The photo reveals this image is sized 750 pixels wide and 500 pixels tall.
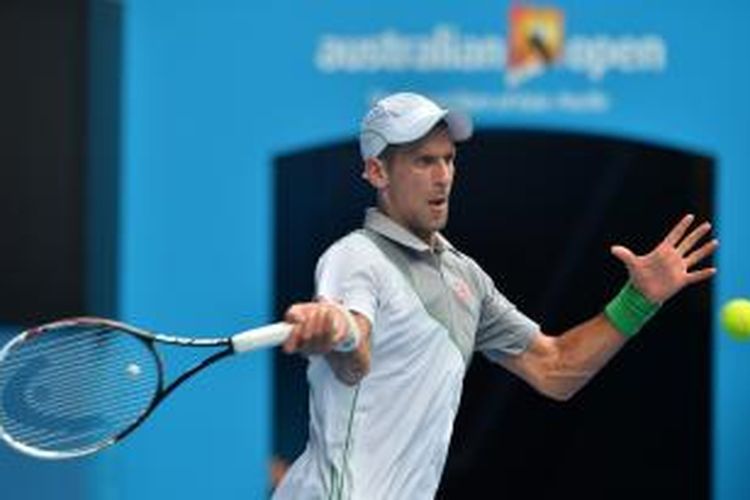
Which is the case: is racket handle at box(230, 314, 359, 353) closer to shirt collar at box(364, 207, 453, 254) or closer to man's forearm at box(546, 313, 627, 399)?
shirt collar at box(364, 207, 453, 254)

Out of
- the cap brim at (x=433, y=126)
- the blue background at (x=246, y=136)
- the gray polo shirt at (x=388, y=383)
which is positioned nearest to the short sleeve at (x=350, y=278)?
the gray polo shirt at (x=388, y=383)

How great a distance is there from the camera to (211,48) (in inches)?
242

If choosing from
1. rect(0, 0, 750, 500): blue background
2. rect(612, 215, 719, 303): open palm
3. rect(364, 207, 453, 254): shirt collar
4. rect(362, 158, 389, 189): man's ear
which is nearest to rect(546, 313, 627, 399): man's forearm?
rect(612, 215, 719, 303): open palm

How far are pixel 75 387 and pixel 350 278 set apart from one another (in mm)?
662

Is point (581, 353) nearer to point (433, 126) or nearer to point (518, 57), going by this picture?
point (433, 126)

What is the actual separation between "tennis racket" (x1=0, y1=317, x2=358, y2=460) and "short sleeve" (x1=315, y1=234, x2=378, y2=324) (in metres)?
0.37

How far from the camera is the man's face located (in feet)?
14.0

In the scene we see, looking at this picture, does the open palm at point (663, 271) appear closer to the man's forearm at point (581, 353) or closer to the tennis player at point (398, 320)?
the tennis player at point (398, 320)

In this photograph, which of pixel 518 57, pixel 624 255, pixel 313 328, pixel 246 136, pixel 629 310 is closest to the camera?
pixel 313 328

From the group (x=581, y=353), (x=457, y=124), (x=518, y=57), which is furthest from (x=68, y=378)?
(x=518, y=57)

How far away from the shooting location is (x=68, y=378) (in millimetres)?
4184

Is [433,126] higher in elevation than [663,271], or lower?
higher

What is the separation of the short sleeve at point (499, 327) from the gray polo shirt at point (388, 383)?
0.78ft

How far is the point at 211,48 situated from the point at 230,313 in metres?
0.85
